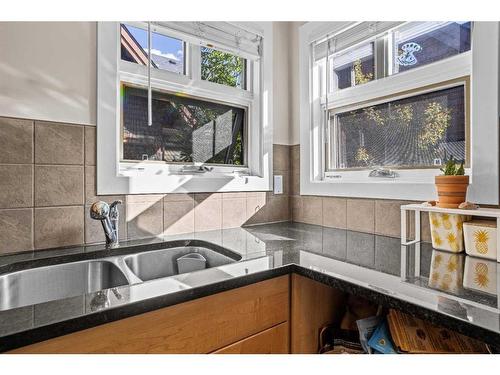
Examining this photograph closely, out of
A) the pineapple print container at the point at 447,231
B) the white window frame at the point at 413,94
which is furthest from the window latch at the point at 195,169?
the pineapple print container at the point at 447,231

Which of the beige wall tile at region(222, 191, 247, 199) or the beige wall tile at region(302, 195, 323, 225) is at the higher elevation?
the beige wall tile at region(222, 191, 247, 199)

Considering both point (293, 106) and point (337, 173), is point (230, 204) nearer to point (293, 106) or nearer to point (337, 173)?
point (337, 173)

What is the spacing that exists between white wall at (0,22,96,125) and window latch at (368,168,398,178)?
1.33 meters

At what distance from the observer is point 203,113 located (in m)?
1.72

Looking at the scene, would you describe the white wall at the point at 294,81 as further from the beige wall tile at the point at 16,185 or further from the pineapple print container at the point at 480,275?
the beige wall tile at the point at 16,185

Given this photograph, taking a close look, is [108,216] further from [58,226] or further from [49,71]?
[49,71]

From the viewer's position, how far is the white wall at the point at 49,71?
3.76 ft

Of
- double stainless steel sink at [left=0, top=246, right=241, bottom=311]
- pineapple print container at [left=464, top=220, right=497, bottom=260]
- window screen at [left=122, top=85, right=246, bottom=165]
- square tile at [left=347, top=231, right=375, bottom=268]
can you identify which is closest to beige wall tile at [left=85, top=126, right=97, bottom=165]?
window screen at [left=122, top=85, right=246, bottom=165]

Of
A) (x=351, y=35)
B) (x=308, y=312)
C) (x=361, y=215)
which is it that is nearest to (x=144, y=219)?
(x=308, y=312)

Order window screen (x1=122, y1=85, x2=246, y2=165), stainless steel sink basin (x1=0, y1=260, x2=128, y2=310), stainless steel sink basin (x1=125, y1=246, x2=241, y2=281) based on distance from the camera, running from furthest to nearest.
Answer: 1. window screen (x1=122, y1=85, x2=246, y2=165)
2. stainless steel sink basin (x1=125, y1=246, x2=241, y2=281)
3. stainless steel sink basin (x1=0, y1=260, x2=128, y2=310)

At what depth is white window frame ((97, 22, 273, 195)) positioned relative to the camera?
52.4 inches

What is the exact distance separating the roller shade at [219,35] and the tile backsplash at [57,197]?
0.65 meters

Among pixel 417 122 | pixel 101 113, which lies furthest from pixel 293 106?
pixel 101 113

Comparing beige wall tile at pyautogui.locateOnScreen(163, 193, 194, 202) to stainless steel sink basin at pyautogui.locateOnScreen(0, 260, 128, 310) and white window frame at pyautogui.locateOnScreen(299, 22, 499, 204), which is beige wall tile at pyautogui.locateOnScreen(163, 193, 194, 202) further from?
white window frame at pyautogui.locateOnScreen(299, 22, 499, 204)
